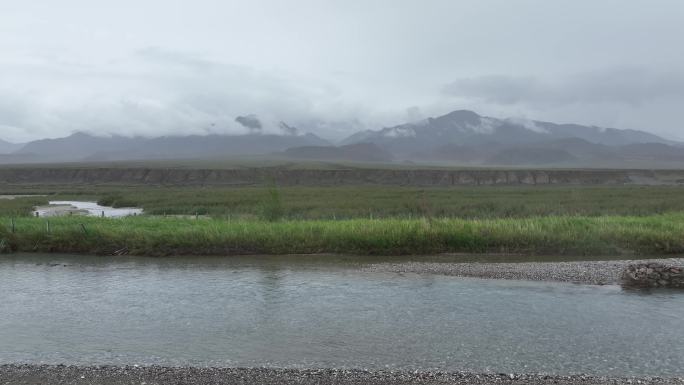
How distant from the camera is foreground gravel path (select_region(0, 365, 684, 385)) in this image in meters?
9.44

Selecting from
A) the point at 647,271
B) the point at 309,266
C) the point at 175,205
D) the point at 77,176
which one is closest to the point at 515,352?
the point at 647,271

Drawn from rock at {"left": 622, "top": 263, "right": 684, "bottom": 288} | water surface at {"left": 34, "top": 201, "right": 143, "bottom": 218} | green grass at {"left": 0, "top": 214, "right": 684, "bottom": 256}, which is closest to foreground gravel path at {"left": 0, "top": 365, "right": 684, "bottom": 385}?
rock at {"left": 622, "top": 263, "right": 684, "bottom": 288}

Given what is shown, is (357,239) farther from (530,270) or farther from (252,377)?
(252,377)

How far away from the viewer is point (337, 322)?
44.0ft

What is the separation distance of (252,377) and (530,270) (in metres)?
13.3

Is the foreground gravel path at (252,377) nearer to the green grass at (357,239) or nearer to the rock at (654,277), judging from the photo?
the rock at (654,277)

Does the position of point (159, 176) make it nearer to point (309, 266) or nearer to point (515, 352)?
point (309, 266)

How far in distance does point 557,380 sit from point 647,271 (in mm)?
9829

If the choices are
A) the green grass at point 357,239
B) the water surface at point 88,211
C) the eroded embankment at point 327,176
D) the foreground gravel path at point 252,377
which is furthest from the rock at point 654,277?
the eroded embankment at point 327,176

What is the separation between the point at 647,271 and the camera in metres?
17.4

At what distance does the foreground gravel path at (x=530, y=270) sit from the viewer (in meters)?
18.6

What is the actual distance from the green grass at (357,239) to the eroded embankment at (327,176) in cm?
8392

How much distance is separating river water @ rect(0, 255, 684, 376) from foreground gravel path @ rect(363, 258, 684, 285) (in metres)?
0.93

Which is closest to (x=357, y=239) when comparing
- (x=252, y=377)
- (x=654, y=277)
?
(x=654, y=277)
